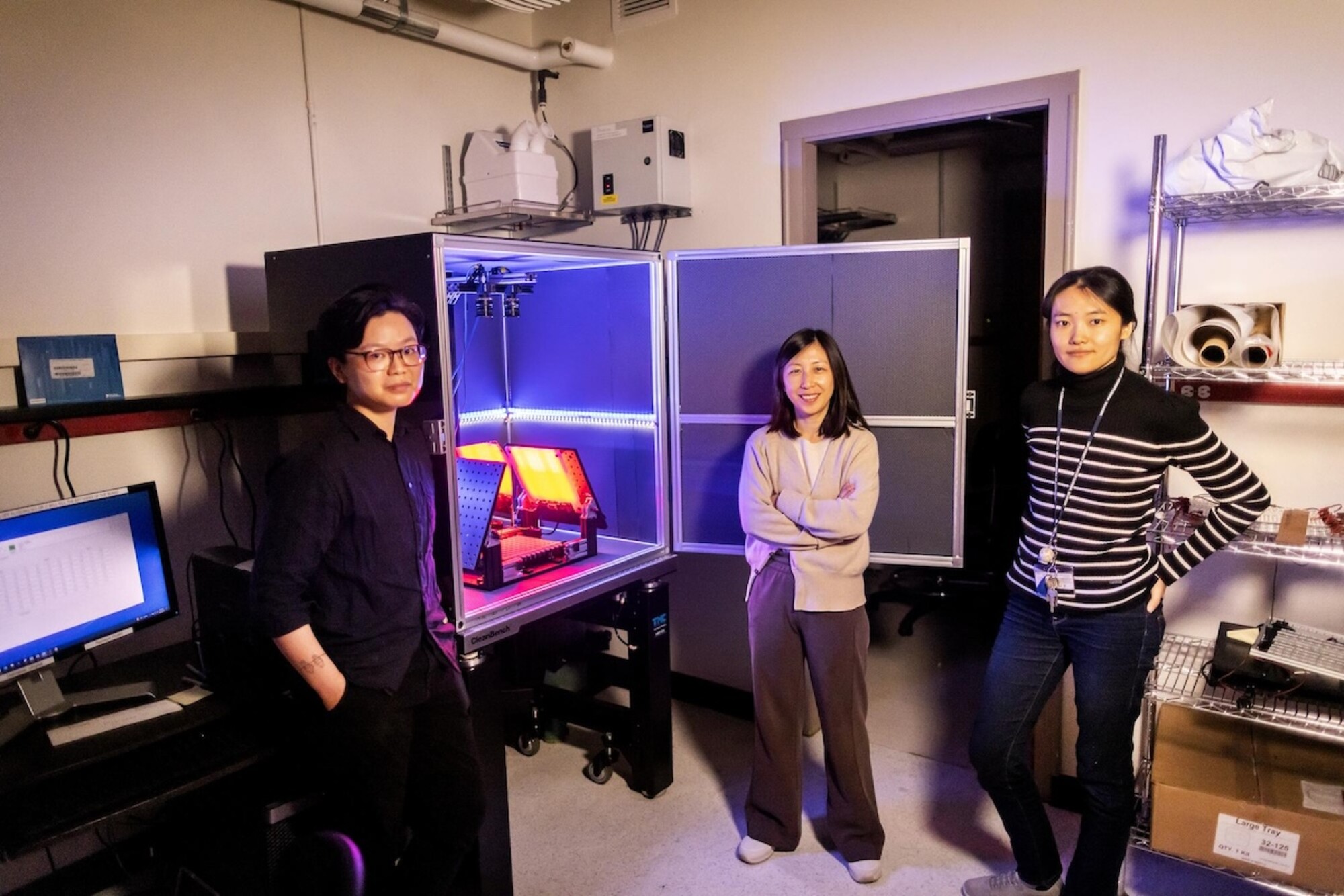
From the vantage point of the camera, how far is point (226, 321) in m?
2.56

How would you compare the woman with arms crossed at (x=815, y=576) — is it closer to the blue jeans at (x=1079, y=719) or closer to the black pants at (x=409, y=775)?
the blue jeans at (x=1079, y=719)

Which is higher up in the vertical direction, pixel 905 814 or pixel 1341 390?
pixel 1341 390

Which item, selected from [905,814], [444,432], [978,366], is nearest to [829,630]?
[905,814]

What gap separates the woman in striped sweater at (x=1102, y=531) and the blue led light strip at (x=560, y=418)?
1208mm

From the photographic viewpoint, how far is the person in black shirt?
165 centimetres

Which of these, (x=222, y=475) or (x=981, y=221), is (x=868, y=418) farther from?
(x=981, y=221)

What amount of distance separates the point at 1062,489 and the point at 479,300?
5.17ft

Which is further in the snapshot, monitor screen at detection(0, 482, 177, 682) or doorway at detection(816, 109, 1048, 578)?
doorway at detection(816, 109, 1048, 578)

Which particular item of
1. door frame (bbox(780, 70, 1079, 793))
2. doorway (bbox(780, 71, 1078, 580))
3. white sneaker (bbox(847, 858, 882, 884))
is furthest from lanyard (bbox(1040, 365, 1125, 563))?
doorway (bbox(780, 71, 1078, 580))

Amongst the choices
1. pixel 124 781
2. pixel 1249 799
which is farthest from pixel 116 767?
pixel 1249 799

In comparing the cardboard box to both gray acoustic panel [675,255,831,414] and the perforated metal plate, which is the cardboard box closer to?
gray acoustic panel [675,255,831,414]

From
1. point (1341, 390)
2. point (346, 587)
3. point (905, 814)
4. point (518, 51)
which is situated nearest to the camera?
point (346, 587)

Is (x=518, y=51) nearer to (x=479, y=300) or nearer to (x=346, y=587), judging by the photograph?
(x=479, y=300)

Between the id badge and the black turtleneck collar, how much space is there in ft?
1.27
